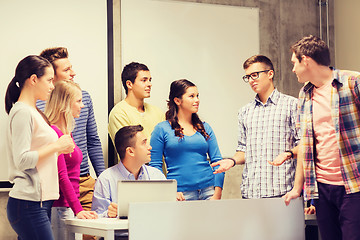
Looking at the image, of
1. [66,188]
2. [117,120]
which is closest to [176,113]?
[117,120]

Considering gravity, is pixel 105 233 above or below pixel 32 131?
below

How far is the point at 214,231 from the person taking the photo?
2717 mm

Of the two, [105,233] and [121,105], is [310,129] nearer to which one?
[105,233]

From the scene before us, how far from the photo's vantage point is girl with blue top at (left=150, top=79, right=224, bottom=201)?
3855mm

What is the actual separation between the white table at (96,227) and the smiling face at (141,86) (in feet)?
5.13

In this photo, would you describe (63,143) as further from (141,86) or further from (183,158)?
(141,86)

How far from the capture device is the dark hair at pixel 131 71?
4.22 metres

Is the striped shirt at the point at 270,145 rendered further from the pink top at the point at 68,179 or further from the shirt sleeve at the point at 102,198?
the pink top at the point at 68,179

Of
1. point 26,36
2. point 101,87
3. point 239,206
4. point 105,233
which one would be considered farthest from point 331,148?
point 26,36

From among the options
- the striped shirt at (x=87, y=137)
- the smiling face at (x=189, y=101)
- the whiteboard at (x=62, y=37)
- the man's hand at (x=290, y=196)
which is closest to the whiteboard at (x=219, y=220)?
the man's hand at (x=290, y=196)

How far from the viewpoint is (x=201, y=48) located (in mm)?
4992

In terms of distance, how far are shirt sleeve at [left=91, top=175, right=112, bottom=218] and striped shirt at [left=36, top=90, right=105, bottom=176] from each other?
71 cm

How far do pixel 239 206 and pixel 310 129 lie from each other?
59 cm

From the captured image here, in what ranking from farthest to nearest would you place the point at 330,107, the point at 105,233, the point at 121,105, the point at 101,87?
the point at 101,87, the point at 121,105, the point at 330,107, the point at 105,233
